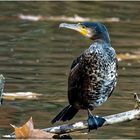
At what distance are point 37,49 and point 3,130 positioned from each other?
5918 millimetres

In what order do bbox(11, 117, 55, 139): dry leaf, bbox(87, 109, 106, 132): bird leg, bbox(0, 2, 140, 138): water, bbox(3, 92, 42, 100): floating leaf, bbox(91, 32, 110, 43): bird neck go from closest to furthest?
bbox(11, 117, 55, 139): dry leaf → bbox(87, 109, 106, 132): bird leg → bbox(91, 32, 110, 43): bird neck → bbox(0, 2, 140, 138): water → bbox(3, 92, 42, 100): floating leaf

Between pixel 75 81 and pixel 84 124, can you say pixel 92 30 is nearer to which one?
pixel 75 81

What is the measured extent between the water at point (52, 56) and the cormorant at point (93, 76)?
275 mm

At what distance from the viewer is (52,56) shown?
12758 mm

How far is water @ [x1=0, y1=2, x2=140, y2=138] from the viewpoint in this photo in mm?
8445

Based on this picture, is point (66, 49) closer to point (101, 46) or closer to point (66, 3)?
point (101, 46)

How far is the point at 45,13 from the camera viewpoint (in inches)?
759

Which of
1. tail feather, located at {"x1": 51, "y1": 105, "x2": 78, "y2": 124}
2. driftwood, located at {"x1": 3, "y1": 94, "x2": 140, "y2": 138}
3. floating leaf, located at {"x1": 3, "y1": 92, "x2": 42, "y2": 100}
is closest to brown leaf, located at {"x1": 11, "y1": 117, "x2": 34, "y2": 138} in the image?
driftwood, located at {"x1": 3, "y1": 94, "x2": 140, "y2": 138}

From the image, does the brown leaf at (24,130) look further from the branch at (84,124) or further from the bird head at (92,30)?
the bird head at (92,30)

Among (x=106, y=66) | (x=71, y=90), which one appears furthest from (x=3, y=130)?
(x=106, y=66)

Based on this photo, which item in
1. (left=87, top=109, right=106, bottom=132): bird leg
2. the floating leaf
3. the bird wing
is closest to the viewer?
(left=87, top=109, right=106, bottom=132): bird leg

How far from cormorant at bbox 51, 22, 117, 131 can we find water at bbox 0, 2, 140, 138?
0.27 m

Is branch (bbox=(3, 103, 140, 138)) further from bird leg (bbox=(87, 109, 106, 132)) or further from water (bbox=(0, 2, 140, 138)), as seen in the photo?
water (bbox=(0, 2, 140, 138))

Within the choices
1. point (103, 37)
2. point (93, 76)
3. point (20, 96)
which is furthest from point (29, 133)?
point (20, 96)
